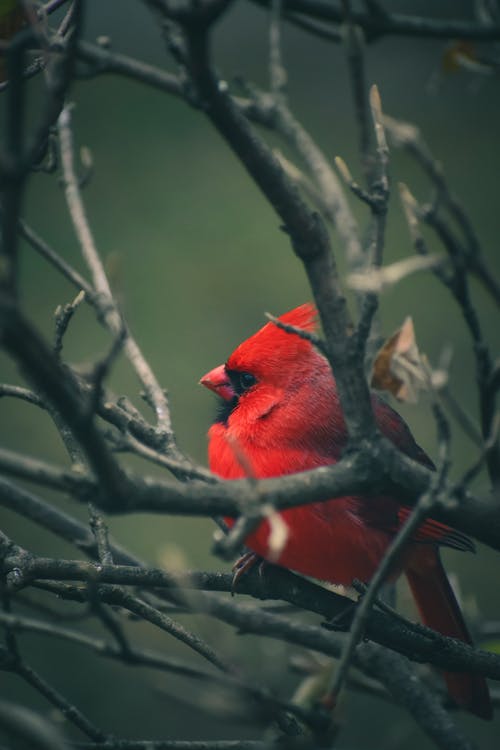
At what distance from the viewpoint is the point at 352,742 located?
435cm

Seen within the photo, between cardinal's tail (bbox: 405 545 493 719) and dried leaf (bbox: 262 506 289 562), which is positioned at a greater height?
dried leaf (bbox: 262 506 289 562)

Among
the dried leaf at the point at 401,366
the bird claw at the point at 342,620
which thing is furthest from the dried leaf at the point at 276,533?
the bird claw at the point at 342,620

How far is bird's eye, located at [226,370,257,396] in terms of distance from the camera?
302 centimetres

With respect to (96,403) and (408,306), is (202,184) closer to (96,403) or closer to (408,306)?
(408,306)

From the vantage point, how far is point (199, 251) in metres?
5.89

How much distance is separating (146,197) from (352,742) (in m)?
3.87

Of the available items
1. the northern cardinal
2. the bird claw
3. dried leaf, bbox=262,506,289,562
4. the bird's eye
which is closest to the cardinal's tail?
the northern cardinal

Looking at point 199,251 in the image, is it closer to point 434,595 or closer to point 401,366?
point 434,595

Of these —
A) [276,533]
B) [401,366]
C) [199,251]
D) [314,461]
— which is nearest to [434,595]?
[314,461]

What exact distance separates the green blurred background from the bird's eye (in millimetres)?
1505

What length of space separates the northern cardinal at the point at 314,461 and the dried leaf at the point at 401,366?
0.56m

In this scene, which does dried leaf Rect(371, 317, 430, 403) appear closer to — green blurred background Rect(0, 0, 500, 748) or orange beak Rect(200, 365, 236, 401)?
orange beak Rect(200, 365, 236, 401)

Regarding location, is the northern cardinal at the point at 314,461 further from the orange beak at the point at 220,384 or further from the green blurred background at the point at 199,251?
the green blurred background at the point at 199,251

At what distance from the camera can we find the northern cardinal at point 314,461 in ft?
8.22
